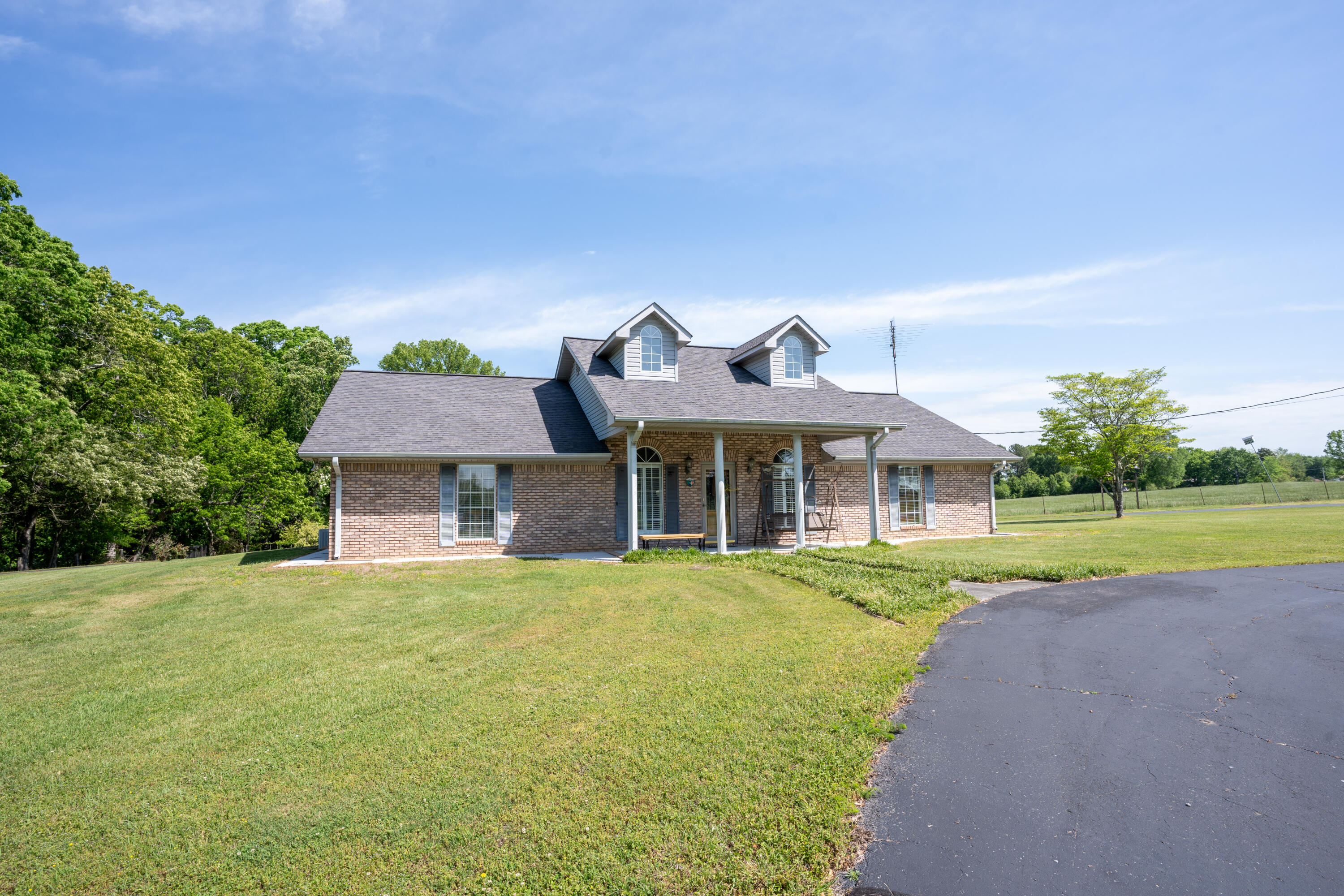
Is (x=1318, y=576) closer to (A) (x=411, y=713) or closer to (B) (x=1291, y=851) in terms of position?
(B) (x=1291, y=851)

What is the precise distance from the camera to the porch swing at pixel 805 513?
17.3 meters

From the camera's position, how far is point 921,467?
20.0 m

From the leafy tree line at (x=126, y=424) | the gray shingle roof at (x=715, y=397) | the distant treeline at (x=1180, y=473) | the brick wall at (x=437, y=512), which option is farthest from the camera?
the distant treeline at (x=1180, y=473)

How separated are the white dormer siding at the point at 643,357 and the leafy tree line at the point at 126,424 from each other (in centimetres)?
1207

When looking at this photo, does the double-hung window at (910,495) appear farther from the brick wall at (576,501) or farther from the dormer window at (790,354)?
the dormer window at (790,354)

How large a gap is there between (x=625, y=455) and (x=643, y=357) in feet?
8.46

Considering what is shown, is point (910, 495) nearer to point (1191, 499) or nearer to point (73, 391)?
point (73, 391)

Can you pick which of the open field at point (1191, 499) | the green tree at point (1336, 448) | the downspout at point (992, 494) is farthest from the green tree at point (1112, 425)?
the green tree at point (1336, 448)

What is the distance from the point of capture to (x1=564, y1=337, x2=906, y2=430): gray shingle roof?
48.5ft

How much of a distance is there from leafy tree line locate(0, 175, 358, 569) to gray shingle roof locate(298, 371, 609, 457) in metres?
5.79

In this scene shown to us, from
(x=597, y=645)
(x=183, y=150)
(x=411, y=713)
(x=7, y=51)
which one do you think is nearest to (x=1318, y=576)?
(x=597, y=645)

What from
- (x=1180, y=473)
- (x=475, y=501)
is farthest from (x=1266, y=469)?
(x=475, y=501)

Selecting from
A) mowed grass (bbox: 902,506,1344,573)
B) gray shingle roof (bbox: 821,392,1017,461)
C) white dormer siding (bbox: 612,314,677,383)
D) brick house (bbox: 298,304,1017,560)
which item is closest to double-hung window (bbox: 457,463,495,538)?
brick house (bbox: 298,304,1017,560)

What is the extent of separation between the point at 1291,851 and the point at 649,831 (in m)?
3.06
